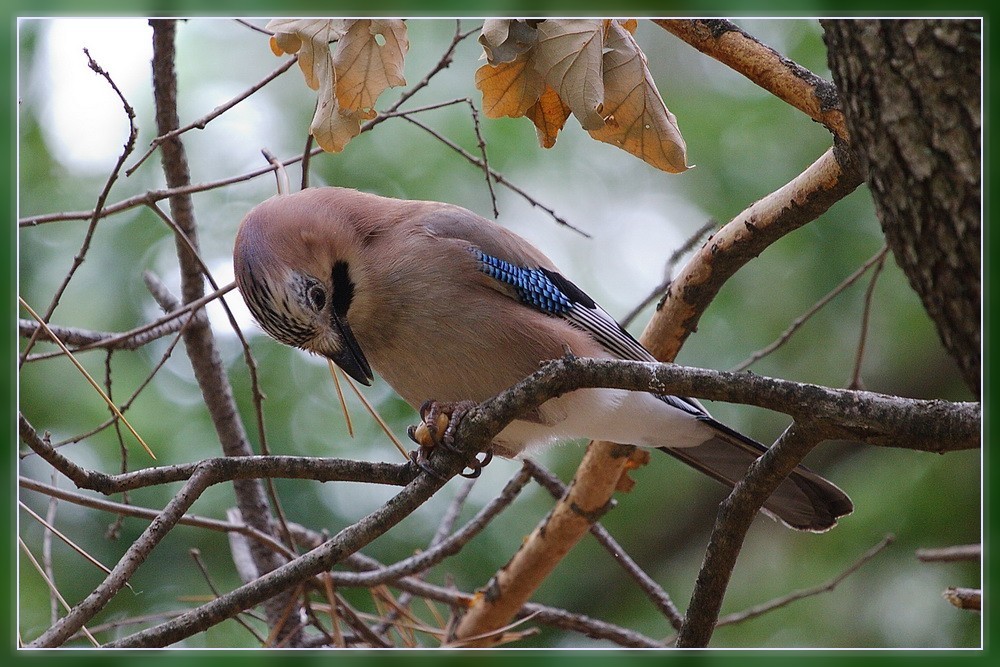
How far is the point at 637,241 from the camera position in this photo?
10.3 ft

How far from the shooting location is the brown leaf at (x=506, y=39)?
1.91 meters

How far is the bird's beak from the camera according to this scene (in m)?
2.12

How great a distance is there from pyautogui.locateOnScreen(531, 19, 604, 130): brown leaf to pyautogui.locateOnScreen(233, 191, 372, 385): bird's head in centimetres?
67

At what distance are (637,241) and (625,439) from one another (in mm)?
808

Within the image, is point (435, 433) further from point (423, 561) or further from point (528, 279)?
point (423, 561)

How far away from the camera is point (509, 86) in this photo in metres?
2.10

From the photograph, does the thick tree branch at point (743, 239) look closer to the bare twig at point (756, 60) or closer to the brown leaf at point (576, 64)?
the bare twig at point (756, 60)

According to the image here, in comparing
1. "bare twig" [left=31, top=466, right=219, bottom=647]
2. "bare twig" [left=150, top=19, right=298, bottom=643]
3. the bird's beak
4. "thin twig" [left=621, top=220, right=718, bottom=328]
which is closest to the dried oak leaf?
the bird's beak

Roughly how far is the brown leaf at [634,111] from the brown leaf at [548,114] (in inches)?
4.3

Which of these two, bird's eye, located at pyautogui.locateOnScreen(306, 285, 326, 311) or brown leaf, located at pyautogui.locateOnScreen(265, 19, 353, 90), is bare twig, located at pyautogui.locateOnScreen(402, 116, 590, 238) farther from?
bird's eye, located at pyautogui.locateOnScreen(306, 285, 326, 311)

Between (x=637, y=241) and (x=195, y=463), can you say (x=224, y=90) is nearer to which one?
(x=195, y=463)

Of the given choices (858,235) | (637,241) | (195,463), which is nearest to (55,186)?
(195,463)

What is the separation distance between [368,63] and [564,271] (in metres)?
1.22

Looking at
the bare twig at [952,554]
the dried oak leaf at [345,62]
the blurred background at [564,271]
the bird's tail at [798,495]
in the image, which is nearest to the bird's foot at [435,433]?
the blurred background at [564,271]
